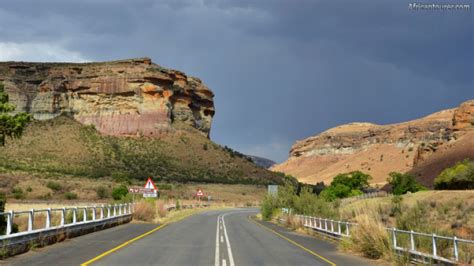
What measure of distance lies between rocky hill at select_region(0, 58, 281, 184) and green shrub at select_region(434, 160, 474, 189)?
50218 millimetres

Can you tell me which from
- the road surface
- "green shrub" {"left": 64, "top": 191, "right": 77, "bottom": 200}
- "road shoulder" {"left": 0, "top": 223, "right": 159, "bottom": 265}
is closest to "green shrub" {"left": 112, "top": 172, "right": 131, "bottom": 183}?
"green shrub" {"left": 64, "top": 191, "right": 77, "bottom": 200}

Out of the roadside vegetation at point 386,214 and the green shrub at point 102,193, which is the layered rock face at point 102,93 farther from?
the roadside vegetation at point 386,214

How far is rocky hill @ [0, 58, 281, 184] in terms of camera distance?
10256 cm

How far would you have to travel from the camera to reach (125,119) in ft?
399

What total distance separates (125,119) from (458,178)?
8005cm

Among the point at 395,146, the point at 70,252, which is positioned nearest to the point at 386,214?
the point at 70,252

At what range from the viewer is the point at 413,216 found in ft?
68.8

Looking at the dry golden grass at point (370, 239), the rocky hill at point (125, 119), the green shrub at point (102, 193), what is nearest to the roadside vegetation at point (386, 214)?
the dry golden grass at point (370, 239)

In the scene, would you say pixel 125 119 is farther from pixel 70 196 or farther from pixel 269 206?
pixel 269 206

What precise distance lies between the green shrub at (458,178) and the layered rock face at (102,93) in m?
70.8

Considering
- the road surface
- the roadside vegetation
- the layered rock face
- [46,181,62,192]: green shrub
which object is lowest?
the road surface

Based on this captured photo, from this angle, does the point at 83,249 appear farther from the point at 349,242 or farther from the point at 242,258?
the point at 349,242

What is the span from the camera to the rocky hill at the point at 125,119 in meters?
103

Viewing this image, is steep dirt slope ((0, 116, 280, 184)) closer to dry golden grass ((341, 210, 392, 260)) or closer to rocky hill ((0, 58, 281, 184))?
rocky hill ((0, 58, 281, 184))
